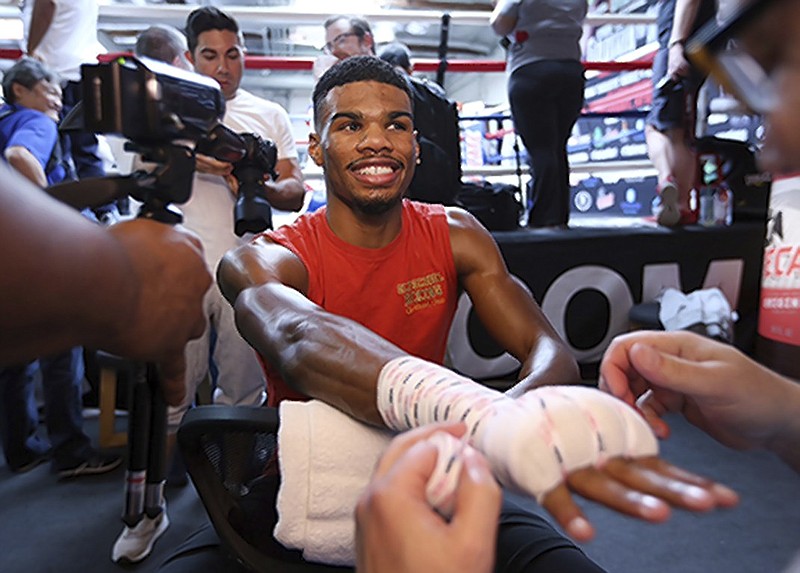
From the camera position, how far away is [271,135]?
92.0 inches

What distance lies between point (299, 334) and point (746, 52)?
2.33 feet

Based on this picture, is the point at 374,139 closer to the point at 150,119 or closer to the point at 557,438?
the point at 150,119

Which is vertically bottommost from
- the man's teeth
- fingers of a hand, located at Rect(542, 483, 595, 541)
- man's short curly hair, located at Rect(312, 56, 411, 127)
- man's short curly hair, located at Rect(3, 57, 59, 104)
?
Result: fingers of a hand, located at Rect(542, 483, 595, 541)

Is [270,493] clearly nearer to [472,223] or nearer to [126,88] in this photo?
[126,88]

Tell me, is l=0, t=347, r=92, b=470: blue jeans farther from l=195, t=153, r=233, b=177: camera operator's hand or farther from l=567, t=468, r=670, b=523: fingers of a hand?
l=567, t=468, r=670, b=523: fingers of a hand

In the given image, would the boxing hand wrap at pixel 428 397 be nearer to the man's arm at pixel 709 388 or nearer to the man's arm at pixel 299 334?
the man's arm at pixel 299 334

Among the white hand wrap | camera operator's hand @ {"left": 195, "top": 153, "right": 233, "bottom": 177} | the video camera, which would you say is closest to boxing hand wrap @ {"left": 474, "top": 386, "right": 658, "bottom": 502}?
the white hand wrap

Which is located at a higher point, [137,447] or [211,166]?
[211,166]

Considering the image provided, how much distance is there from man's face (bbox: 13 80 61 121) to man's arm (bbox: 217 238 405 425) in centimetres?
146

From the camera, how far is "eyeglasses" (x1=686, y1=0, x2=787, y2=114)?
619 millimetres

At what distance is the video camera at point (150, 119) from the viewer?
0.75m

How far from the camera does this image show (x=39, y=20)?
8.10 feet

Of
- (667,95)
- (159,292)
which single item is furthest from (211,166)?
(667,95)

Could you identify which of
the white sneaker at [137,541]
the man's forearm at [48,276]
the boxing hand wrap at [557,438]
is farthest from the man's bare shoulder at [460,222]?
the white sneaker at [137,541]
